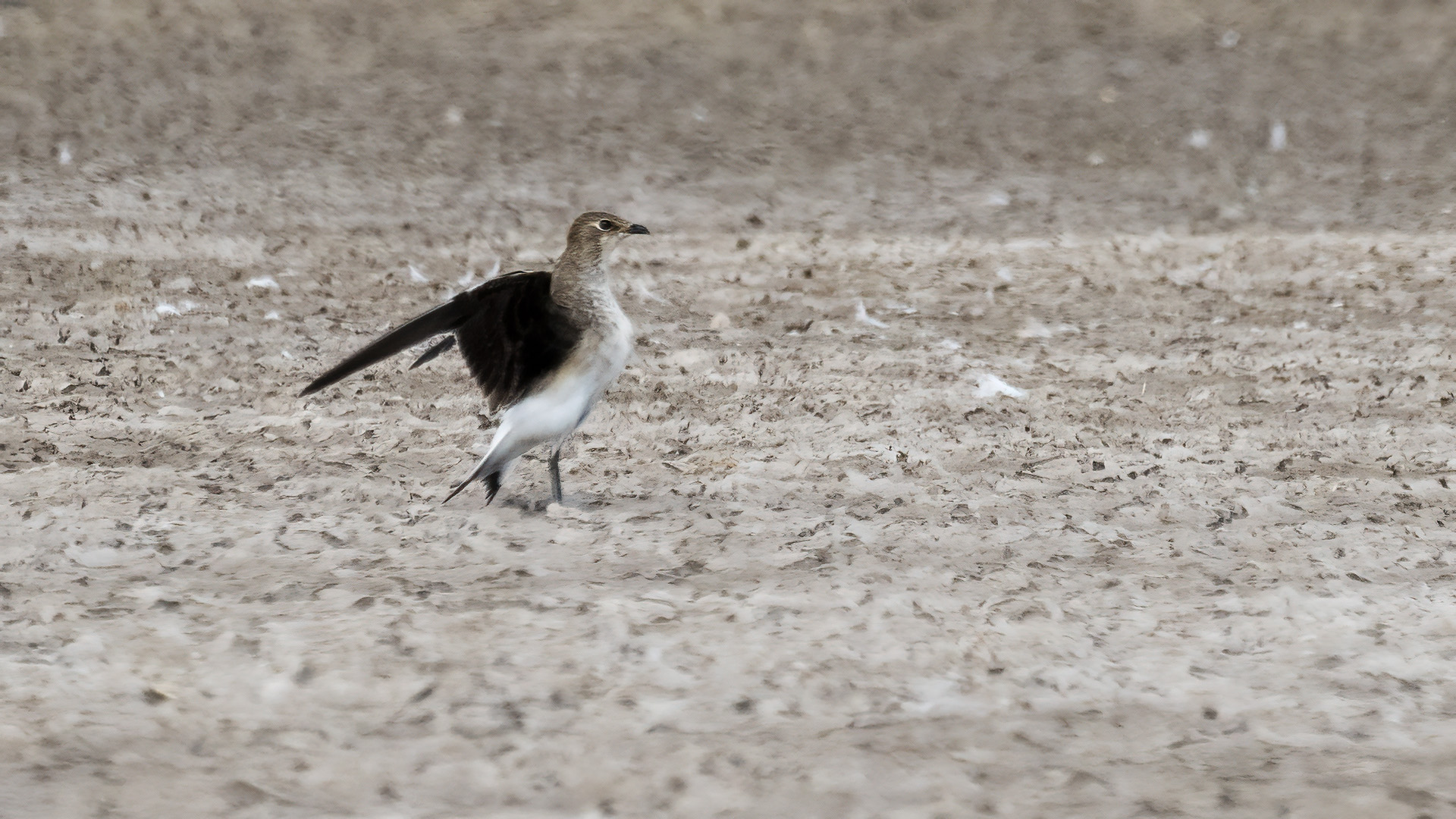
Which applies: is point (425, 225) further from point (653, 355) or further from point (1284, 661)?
point (1284, 661)

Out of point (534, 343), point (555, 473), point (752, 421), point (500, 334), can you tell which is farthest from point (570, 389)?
point (752, 421)

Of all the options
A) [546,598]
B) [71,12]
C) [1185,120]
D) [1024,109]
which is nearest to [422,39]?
[71,12]

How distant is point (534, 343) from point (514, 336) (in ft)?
0.24

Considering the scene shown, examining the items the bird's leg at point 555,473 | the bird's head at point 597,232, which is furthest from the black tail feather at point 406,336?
the bird's leg at point 555,473

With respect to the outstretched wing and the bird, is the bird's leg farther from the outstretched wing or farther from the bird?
the outstretched wing

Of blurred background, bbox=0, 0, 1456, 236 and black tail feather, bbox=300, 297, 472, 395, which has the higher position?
blurred background, bbox=0, 0, 1456, 236

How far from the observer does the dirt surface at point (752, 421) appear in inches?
129

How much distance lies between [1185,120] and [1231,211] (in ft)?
4.56

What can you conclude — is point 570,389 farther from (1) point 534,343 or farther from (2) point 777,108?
(2) point 777,108

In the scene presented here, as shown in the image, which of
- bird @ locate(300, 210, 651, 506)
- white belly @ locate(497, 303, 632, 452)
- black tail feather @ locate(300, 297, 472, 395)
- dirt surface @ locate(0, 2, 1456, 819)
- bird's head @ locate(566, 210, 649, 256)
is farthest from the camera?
bird's head @ locate(566, 210, 649, 256)

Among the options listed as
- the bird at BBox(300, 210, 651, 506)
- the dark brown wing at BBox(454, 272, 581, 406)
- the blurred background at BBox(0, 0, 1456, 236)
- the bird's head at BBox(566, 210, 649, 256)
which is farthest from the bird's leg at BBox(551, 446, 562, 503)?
the blurred background at BBox(0, 0, 1456, 236)

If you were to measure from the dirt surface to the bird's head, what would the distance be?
926mm

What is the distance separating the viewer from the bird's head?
4.61 meters

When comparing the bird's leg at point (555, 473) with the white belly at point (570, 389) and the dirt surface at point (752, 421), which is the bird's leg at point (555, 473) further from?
the white belly at point (570, 389)
